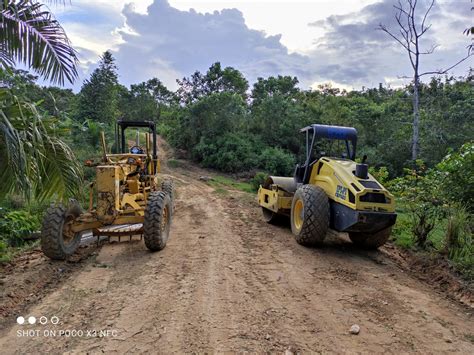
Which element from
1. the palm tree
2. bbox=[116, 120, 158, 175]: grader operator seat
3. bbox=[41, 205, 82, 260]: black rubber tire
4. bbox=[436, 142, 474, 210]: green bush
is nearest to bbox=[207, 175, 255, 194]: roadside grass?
bbox=[116, 120, 158, 175]: grader operator seat

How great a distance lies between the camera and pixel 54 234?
19.8 ft

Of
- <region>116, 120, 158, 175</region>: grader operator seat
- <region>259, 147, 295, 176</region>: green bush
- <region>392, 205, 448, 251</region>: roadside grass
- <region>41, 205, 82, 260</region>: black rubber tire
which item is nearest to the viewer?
<region>41, 205, 82, 260</region>: black rubber tire

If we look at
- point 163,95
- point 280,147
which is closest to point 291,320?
point 280,147

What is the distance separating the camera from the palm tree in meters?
4.16

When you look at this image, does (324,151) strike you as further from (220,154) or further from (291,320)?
(220,154)

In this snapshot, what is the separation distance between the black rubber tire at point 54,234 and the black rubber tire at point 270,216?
5123mm

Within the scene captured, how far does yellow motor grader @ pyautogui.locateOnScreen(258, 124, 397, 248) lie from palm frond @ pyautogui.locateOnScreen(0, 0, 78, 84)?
458 cm

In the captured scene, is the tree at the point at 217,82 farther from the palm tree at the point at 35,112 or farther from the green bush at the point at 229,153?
the palm tree at the point at 35,112

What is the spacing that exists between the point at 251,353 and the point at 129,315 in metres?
1.51

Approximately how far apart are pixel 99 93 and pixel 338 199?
22095 millimetres

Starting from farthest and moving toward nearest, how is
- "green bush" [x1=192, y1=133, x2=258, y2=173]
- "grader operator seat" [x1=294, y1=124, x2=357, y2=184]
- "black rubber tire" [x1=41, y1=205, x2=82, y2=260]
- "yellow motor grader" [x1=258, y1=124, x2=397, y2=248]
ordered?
"green bush" [x1=192, y1=133, x2=258, y2=173] → "grader operator seat" [x1=294, y1=124, x2=357, y2=184] → "yellow motor grader" [x1=258, y1=124, x2=397, y2=248] → "black rubber tire" [x1=41, y1=205, x2=82, y2=260]

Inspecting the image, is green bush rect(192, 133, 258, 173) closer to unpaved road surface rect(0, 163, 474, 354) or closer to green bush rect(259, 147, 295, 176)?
green bush rect(259, 147, 295, 176)

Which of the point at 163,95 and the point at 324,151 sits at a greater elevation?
the point at 163,95

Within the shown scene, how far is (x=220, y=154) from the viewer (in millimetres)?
23109
